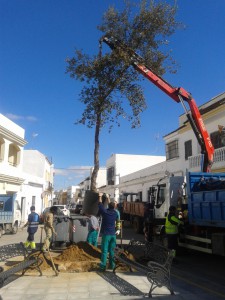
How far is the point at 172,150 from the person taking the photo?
27766 millimetres

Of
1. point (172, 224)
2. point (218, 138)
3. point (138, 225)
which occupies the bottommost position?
point (138, 225)

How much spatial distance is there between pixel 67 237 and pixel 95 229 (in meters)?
1.86

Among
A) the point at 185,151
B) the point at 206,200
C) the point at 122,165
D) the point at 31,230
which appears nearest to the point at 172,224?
the point at 206,200

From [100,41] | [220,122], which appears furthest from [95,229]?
[220,122]

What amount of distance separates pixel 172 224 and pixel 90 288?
197 inches

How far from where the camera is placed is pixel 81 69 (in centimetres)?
1138

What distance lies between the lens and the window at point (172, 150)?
2698cm

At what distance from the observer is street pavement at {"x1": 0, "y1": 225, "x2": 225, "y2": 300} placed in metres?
6.56

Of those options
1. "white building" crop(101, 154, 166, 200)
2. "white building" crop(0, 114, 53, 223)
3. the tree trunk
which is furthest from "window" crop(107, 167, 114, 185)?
the tree trunk

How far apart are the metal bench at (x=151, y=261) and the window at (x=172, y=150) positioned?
55.2ft

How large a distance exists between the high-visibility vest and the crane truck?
1.02ft

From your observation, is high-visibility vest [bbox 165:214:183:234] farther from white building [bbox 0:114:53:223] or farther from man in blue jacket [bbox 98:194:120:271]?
white building [bbox 0:114:53:223]

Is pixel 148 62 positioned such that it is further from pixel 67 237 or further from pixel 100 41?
pixel 67 237

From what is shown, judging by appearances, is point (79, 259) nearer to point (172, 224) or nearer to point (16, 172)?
point (172, 224)
